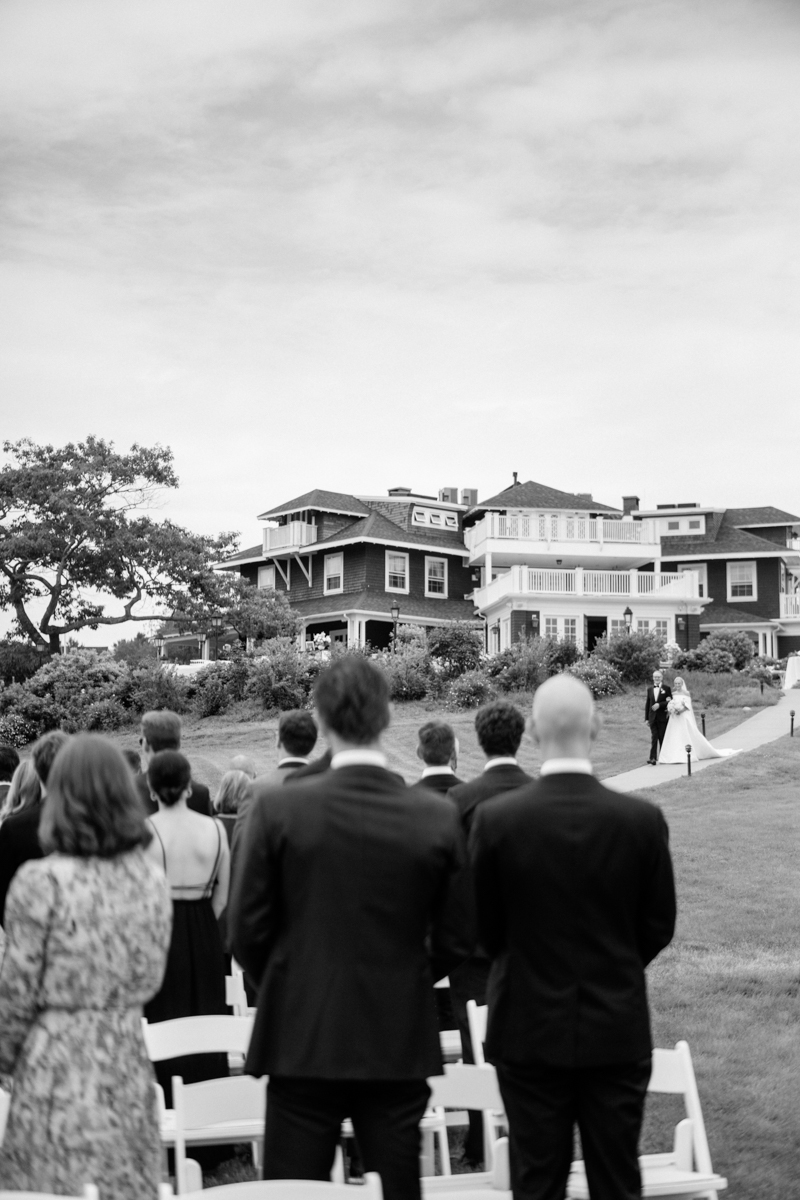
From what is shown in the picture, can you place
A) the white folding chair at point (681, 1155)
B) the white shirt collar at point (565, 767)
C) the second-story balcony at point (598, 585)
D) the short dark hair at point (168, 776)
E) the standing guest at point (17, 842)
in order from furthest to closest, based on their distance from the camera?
the second-story balcony at point (598, 585), the standing guest at point (17, 842), the short dark hair at point (168, 776), the white folding chair at point (681, 1155), the white shirt collar at point (565, 767)

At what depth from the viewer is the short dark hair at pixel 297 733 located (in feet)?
23.4

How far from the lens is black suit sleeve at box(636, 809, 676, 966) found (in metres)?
4.32

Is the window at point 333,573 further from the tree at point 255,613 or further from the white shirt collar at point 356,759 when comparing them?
the white shirt collar at point 356,759

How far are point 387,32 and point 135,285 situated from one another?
717 inches

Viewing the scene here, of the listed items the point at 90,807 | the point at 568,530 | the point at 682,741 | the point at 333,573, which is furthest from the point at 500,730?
the point at 333,573

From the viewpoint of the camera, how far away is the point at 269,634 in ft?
139

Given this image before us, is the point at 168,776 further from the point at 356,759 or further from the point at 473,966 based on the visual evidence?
the point at 356,759

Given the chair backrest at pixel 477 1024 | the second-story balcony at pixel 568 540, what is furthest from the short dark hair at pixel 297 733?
the second-story balcony at pixel 568 540

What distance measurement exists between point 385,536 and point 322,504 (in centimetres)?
388

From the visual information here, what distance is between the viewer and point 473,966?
21.9ft

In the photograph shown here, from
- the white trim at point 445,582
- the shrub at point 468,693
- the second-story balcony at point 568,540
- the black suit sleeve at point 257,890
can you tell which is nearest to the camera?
the black suit sleeve at point 257,890

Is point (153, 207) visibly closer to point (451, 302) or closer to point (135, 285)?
point (135, 285)

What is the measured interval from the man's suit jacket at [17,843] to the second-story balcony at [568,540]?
42989mm

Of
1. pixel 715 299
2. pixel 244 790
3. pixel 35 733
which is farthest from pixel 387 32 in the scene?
pixel 35 733
